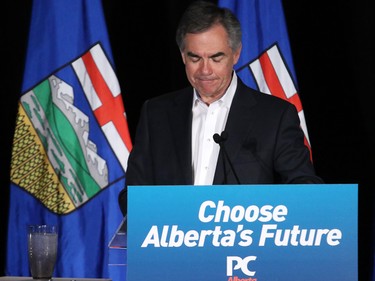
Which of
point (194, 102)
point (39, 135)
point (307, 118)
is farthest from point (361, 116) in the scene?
point (39, 135)

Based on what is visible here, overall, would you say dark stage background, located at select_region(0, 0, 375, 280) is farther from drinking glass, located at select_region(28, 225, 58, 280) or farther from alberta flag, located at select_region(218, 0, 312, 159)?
drinking glass, located at select_region(28, 225, 58, 280)

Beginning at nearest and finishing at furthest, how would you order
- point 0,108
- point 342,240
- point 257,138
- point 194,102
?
point 342,240
point 257,138
point 194,102
point 0,108

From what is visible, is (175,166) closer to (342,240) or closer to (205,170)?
(205,170)

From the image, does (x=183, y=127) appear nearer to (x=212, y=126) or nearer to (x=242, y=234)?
(x=212, y=126)

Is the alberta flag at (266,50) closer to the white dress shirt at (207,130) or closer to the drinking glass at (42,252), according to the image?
the white dress shirt at (207,130)

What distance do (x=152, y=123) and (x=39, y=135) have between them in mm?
1402

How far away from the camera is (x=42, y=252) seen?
1.89m

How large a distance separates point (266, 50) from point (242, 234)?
234 centimetres

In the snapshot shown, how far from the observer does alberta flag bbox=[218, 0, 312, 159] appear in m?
3.79

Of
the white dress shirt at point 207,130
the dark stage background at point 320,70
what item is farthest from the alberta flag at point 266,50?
the white dress shirt at point 207,130

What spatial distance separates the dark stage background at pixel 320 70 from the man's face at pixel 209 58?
4.23 ft

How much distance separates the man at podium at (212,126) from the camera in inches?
95.1

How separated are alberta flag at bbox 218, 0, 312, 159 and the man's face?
1234mm

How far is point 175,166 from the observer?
2479 millimetres
